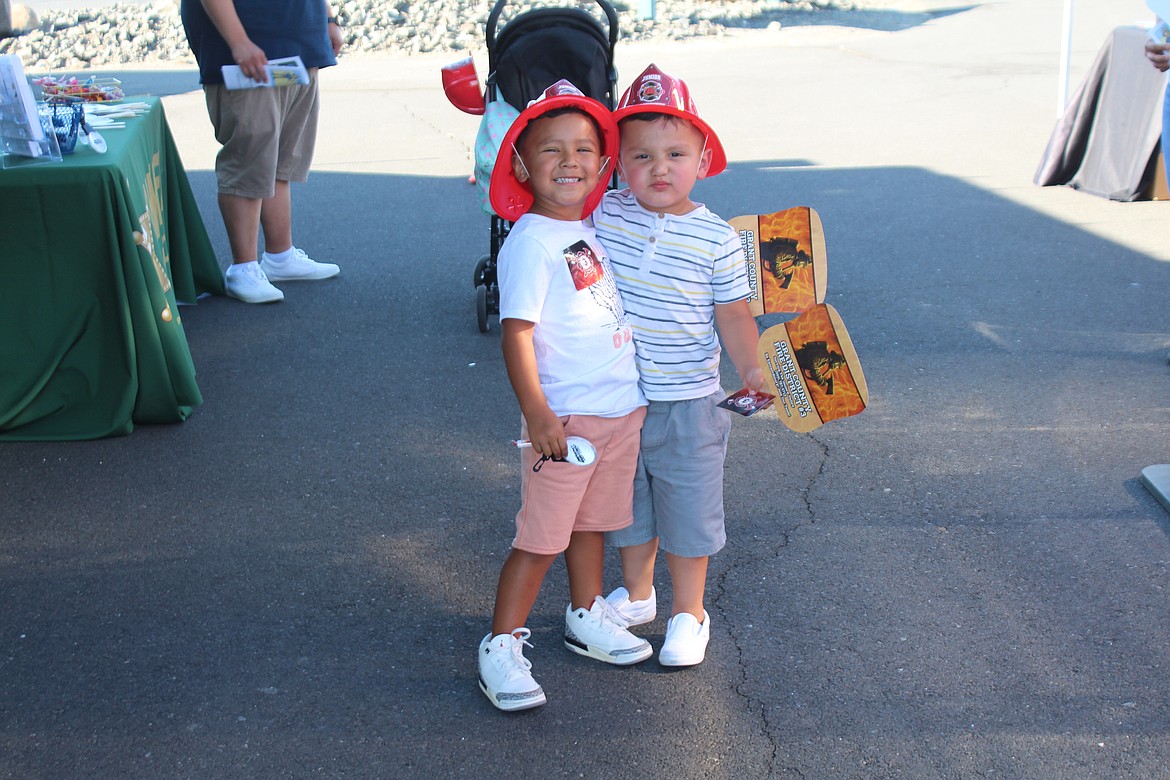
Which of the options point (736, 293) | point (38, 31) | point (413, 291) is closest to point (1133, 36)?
point (413, 291)

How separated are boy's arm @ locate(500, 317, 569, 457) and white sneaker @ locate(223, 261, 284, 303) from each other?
3548mm

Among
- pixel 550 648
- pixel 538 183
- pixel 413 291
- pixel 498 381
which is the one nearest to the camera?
pixel 538 183

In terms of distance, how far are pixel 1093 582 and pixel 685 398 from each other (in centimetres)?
139

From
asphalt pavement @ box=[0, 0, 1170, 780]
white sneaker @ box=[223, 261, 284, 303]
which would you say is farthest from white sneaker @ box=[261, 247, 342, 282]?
white sneaker @ box=[223, 261, 284, 303]

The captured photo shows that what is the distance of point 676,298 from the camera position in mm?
2572

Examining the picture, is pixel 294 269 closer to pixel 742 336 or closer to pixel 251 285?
pixel 251 285

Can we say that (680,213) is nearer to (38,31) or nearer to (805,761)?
(805,761)

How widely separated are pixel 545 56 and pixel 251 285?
6.40ft

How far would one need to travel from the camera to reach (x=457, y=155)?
9406mm

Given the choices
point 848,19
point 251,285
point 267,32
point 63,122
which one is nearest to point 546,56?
point 267,32

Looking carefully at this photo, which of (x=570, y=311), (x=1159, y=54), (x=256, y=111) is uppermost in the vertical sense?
(x=1159, y=54)

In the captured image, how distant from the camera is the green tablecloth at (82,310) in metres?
3.99

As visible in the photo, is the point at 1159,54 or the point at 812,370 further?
the point at 1159,54

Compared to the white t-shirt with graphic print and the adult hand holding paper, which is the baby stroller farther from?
the white t-shirt with graphic print
